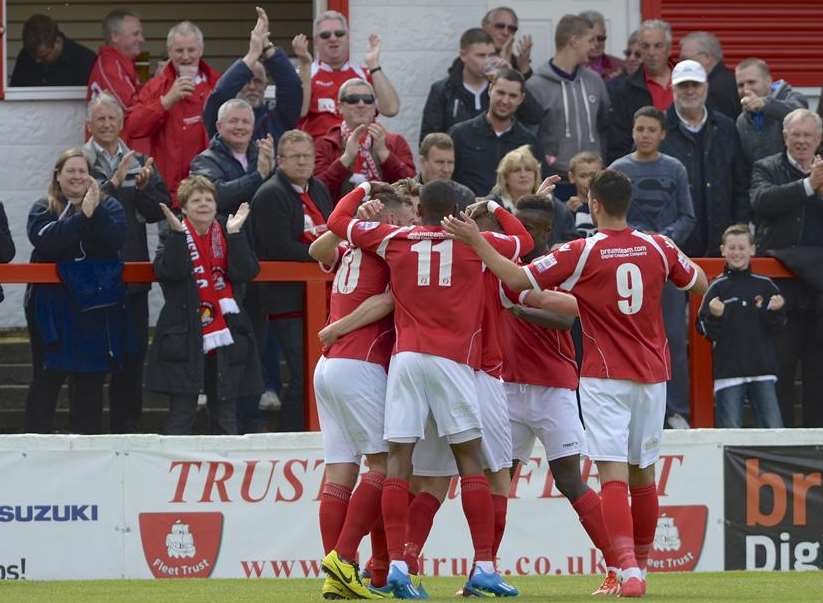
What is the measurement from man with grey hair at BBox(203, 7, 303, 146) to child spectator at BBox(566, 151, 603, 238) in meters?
2.23

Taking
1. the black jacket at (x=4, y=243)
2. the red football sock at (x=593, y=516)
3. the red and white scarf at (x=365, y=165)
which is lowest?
the red football sock at (x=593, y=516)

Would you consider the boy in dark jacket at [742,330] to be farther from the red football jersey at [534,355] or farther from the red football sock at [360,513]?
the red football sock at [360,513]

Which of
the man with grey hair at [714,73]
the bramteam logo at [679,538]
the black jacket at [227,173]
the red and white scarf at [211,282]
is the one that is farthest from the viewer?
the man with grey hair at [714,73]

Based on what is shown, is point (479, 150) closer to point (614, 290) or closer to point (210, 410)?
point (210, 410)

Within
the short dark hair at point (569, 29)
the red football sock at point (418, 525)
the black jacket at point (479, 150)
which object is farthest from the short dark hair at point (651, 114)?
the red football sock at point (418, 525)

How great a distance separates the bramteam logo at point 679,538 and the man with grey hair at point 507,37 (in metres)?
4.46

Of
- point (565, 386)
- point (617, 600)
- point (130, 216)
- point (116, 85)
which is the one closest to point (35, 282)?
point (130, 216)

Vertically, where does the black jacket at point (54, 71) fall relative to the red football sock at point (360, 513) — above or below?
above

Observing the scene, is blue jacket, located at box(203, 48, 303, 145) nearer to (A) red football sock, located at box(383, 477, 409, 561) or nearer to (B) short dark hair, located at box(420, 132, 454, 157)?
(B) short dark hair, located at box(420, 132, 454, 157)

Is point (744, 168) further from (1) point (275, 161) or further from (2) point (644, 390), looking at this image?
(2) point (644, 390)

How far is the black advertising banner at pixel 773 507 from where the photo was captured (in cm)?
1192

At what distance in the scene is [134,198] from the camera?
41.8 feet

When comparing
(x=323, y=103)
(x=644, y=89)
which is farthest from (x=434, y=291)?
(x=644, y=89)

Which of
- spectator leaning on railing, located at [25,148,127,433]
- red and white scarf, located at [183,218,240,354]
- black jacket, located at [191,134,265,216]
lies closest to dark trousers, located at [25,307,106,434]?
spectator leaning on railing, located at [25,148,127,433]
